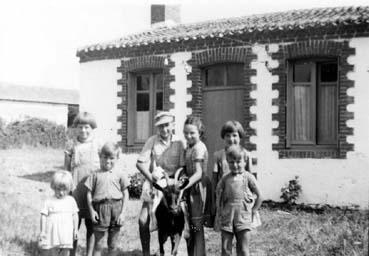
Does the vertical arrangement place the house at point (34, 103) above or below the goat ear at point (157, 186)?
above

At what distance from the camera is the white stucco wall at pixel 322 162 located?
34.7 feet

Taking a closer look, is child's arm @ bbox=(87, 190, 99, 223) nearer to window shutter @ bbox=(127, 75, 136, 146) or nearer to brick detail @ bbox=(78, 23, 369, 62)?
brick detail @ bbox=(78, 23, 369, 62)

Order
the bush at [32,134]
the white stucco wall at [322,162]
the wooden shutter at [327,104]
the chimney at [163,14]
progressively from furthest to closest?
the bush at [32,134] < the chimney at [163,14] < the wooden shutter at [327,104] < the white stucco wall at [322,162]

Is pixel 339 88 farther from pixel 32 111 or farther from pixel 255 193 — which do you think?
pixel 32 111

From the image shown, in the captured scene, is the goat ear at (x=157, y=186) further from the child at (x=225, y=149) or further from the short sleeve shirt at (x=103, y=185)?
the child at (x=225, y=149)

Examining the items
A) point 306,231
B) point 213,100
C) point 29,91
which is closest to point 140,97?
point 213,100

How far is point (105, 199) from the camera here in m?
5.86

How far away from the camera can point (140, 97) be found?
44.9 feet

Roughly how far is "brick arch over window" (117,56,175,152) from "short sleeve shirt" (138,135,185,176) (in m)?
6.64

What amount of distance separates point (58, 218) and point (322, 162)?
6.78m

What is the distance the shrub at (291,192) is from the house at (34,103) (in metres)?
28.1

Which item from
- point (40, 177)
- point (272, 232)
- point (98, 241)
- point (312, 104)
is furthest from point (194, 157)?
point (40, 177)

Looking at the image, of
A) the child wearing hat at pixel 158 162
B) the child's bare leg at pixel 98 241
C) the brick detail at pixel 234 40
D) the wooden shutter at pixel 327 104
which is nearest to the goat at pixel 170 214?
the child wearing hat at pixel 158 162

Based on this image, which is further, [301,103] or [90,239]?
[301,103]
